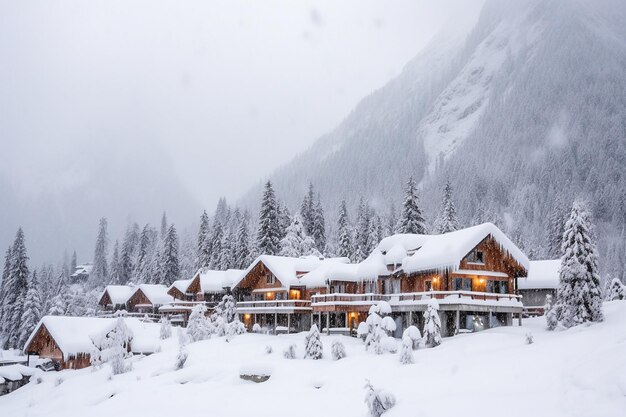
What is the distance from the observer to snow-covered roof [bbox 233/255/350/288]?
57.0 meters

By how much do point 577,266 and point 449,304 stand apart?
29.9 ft

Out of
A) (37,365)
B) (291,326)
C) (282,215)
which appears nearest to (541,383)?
(291,326)

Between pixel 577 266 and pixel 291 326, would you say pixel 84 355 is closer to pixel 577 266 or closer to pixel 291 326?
pixel 291 326

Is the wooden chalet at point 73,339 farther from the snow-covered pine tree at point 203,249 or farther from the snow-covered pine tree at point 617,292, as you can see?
the snow-covered pine tree at point 617,292

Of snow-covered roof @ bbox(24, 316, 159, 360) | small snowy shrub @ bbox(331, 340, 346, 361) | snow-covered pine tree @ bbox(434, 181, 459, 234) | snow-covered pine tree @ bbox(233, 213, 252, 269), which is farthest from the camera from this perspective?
snow-covered pine tree @ bbox(233, 213, 252, 269)

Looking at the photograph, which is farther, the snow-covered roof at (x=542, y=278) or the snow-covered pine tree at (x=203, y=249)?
the snow-covered pine tree at (x=203, y=249)

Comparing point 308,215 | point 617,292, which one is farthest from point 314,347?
point 308,215

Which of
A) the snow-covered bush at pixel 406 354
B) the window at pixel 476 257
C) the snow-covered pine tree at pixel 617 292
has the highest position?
the window at pixel 476 257

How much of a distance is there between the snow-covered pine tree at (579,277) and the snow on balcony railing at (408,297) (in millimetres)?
5882

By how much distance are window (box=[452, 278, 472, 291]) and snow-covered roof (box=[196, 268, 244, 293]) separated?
37414 mm

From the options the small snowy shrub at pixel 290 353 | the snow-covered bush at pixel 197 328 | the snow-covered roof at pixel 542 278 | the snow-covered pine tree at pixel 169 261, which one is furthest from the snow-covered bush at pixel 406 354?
the snow-covered pine tree at pixel 169 261

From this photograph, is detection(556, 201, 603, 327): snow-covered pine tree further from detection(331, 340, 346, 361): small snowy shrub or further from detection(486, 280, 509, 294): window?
detection(331, 340, 346, 361): small snowy shrub

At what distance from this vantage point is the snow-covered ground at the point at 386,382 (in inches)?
819

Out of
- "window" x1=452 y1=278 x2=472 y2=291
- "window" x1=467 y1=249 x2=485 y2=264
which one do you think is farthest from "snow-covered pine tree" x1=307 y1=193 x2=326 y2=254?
"window" x1=467 y1=249 x2=485 y2=264
